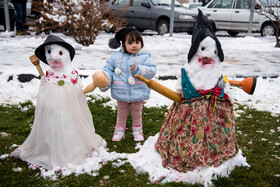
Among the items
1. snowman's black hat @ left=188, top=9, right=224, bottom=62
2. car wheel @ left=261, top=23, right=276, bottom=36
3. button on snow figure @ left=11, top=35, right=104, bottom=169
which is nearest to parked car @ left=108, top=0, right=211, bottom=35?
car wheel @ left=261, top=23, right=276, bottom=36

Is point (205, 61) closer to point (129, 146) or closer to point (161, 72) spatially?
point (129, 146)

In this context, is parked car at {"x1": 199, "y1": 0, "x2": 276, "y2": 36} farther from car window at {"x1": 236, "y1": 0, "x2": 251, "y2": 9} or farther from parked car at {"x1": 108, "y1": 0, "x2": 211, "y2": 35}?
parked car at {"x1": 108, "y1": 0, "x2": 211, "y2": 35}

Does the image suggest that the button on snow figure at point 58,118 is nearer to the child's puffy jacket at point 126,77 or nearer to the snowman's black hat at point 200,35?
the child's puffy jacket at point 126,77

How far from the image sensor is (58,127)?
2.96m

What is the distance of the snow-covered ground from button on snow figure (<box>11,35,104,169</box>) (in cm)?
18

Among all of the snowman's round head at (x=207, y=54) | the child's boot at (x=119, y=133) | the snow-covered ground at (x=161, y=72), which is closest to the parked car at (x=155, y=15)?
the snow-covered ground at (x=161, y=72)

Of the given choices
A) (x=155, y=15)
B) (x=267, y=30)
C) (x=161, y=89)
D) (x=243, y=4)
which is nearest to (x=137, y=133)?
(x=161, y=89)

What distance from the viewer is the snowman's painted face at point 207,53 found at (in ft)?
9.12

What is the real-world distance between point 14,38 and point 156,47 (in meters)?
4.61

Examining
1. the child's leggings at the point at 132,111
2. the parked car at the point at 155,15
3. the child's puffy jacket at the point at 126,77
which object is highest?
the parked car at the point at 155,15

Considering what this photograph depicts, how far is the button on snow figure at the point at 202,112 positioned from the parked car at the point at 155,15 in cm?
952

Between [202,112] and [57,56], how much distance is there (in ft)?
4.92

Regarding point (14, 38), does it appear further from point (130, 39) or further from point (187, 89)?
point (187, 89)

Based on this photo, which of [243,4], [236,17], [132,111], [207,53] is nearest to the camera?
[207,53]
